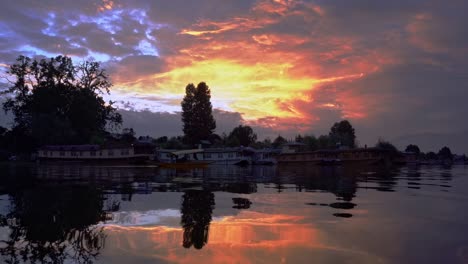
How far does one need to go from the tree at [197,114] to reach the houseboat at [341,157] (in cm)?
2177

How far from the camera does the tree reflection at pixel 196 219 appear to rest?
8.51 m

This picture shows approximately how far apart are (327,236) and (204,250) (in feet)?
10.2

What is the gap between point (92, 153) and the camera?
8325cm

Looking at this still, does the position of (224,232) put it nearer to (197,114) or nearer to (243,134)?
(197,114)

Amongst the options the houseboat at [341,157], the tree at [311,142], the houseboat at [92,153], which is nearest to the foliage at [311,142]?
the tree at [311,142]

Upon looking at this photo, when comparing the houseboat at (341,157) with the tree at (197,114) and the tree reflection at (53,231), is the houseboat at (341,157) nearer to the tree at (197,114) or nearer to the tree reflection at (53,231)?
the tree at (197,114)

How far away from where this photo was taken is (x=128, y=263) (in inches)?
266

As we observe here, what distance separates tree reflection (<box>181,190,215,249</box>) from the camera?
851cm

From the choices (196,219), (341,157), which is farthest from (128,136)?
(196,219)

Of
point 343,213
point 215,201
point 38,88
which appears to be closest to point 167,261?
point 343,213

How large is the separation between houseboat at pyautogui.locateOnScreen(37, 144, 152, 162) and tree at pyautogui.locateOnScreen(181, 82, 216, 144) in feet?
80.8

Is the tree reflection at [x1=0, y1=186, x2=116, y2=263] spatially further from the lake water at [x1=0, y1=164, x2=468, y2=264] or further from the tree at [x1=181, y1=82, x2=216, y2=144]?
the tree at [x1=181, y1=82, x2=216, y2=144]

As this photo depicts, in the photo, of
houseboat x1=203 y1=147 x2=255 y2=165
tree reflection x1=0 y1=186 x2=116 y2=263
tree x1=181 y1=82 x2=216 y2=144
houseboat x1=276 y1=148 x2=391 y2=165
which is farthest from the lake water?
tree x1=181 y1=82 x2=216 y2=144

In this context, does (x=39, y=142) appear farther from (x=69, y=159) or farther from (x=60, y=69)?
(x=60, y=69)
